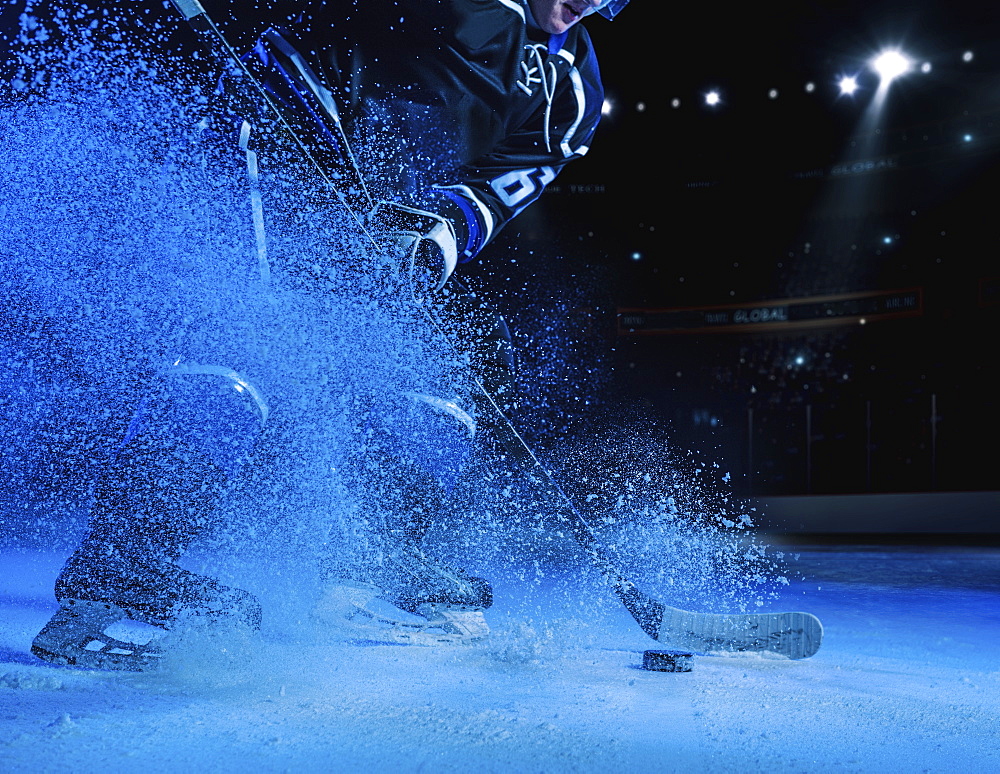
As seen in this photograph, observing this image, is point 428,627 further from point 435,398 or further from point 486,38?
point 486,38

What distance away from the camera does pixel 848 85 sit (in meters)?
8.70

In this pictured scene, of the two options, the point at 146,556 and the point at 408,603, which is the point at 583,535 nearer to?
the point at 408,603

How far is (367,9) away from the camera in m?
1.75

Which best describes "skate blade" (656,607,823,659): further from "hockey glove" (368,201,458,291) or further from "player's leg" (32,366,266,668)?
"hockey glove" (368,201,458,291)

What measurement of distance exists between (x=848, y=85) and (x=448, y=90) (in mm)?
8228

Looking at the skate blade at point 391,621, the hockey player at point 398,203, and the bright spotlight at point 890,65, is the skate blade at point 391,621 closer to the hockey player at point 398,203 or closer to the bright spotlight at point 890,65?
the hockey player at point 398,203

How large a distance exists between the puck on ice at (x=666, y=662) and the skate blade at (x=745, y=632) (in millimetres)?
175

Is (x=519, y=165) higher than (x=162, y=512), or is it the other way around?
(x=519, y=165)

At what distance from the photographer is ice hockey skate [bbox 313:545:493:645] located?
1549 millimetres

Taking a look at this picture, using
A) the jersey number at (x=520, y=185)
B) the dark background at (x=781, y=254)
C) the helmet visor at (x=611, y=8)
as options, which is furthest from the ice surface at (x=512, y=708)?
the dark background at (x=781, y=254)

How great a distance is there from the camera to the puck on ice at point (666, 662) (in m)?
1.29

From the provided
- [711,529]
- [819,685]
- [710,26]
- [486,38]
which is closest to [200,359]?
[486,38]

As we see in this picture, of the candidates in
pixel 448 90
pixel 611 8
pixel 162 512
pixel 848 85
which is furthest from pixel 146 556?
pixel 848 85

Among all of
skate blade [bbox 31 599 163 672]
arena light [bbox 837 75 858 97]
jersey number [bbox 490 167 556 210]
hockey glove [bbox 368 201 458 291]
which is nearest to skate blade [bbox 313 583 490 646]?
skate blade [bbox 31 599 163 672]
